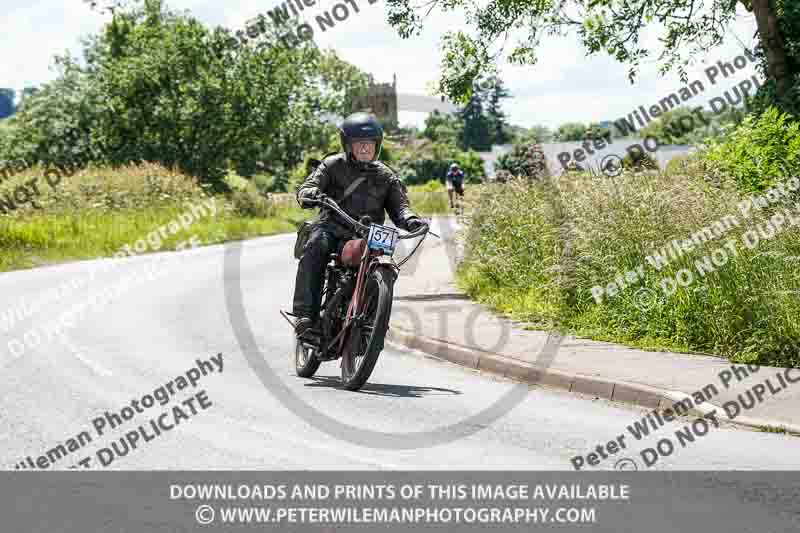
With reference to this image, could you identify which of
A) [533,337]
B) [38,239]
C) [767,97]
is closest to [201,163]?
[38,239]

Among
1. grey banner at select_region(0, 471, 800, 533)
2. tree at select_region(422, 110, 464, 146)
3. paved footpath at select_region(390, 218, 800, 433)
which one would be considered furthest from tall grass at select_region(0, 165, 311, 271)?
tree at select_region(422, 110, 464, 146)

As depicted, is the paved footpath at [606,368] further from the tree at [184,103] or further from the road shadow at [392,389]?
the tree at [184,103]

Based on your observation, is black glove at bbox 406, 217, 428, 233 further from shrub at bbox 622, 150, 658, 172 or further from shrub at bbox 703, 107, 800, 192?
shrub at bbox 703, 107, 800, 192

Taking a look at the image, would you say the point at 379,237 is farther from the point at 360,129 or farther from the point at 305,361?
the point at 305,361

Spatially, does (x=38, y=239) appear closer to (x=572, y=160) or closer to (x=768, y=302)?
(x=572, y=160)

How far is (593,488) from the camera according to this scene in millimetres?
6215

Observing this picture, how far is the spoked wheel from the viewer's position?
892 centimetres

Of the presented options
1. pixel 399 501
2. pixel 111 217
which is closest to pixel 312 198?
pixel 399 501

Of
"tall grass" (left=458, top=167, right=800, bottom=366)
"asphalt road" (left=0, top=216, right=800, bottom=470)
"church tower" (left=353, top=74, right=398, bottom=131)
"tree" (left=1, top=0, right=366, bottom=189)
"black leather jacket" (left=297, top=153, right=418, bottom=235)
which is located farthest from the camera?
"church tower" (left=353, top=74, right=398, bottom=131)

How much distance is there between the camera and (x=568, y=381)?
9.80 metres

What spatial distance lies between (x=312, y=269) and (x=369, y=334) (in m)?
0.89

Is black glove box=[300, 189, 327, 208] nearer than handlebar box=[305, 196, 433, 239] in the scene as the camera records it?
No

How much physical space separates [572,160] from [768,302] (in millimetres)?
6980

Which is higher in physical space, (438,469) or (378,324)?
(378,324)
